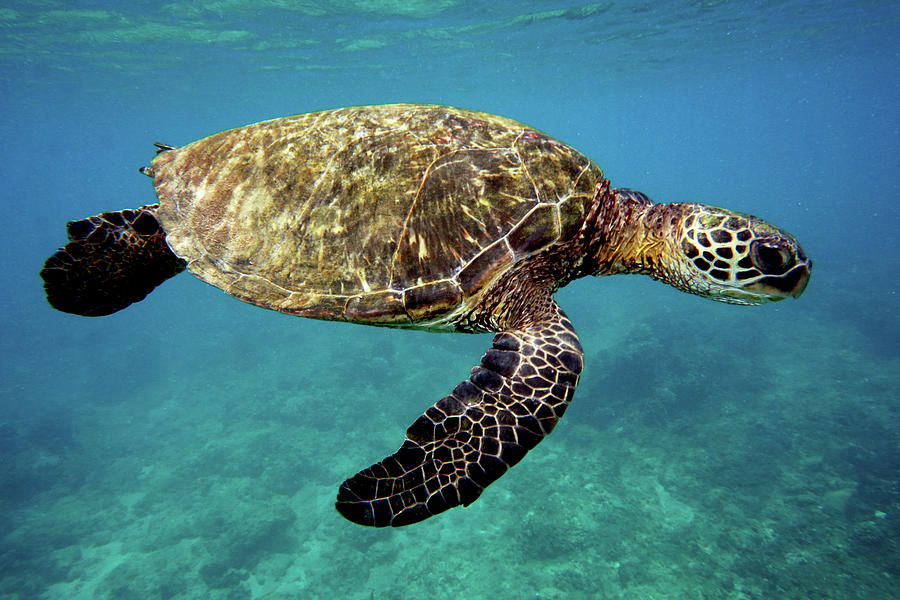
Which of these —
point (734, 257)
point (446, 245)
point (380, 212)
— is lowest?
point (734, 257)

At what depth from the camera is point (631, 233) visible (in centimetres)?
393

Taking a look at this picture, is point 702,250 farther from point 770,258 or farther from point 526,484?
point 526,484

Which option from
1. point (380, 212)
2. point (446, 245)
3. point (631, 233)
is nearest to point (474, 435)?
point (446, 245)

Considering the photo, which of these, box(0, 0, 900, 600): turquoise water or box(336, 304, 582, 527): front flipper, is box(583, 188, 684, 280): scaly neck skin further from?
box(0, 0, 900, 600): turquoise water

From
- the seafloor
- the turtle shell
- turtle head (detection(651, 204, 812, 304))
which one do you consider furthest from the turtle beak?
the seafloor

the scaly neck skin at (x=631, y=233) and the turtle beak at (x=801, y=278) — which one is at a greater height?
the scaly neck skin at (x=631, y=233)

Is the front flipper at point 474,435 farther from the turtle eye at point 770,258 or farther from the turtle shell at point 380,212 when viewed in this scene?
the turtle eye at point 770,258

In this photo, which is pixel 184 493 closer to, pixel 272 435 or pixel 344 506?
pixel 272 435

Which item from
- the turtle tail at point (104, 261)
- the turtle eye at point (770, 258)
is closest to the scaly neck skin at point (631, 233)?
the turtle eye at point (770, 258)

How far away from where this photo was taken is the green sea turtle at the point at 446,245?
296 cm

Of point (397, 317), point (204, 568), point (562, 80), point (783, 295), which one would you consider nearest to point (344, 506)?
point (397, 317)

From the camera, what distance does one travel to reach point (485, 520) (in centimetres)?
1135

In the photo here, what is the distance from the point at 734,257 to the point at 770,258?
0.77 feet

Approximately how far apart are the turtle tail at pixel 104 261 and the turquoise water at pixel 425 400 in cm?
907
